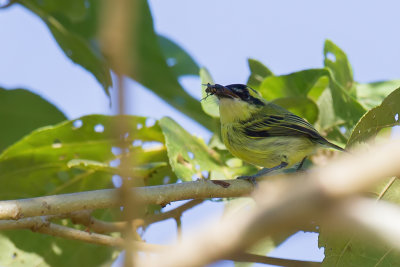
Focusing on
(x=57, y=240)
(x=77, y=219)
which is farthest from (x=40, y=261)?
(x=77, y=219)

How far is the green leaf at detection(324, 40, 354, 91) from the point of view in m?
4.07

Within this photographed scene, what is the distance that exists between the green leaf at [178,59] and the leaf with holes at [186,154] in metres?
1.31

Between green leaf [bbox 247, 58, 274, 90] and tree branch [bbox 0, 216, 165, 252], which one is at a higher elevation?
green leaf [bbox 247, 58, 274, 90]

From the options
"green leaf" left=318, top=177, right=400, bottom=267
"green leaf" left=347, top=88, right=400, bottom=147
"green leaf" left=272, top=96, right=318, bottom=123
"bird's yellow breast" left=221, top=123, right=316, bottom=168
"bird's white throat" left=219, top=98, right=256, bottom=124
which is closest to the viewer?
"green leaf" left=318, top=177, right=400, bottom=267

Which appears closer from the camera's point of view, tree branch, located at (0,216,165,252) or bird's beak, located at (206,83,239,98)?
tree branch, located at (0,216,165,252)

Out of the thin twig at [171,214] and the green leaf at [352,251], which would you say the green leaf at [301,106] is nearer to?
the thin twig at [171,214]

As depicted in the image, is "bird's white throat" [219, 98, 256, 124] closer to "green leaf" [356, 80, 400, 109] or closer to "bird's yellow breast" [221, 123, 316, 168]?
"bird's yellow breast" [221, 123, 316, 168]

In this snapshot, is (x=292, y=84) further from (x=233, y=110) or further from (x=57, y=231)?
(x=57, y=231)

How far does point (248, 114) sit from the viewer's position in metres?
4.96

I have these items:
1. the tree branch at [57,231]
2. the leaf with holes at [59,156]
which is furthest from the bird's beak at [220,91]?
the tree branch at [57,231]

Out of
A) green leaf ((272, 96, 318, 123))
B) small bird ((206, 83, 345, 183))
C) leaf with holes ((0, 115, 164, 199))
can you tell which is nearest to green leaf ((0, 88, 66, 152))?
leaf with holes ((0, 115, 164, 199))

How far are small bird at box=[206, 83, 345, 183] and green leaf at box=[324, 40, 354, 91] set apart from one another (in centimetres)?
43

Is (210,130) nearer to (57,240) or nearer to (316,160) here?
(316,160)

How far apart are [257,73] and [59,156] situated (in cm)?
158
